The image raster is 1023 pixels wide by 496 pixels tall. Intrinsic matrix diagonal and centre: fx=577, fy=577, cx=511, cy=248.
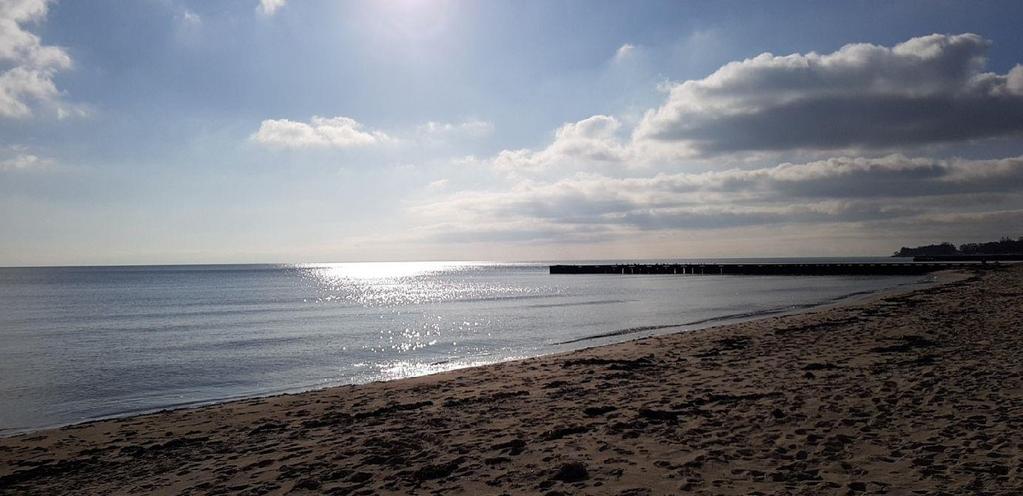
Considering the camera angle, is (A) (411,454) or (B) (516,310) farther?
(B) (516,310)

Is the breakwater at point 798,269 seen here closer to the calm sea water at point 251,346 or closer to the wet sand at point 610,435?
the calm sea water at point 251,346

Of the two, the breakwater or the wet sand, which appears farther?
the breakwater

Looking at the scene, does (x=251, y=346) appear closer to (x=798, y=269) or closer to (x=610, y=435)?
(x=610, y=435)

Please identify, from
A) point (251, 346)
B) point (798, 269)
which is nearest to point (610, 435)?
point (251, 346)

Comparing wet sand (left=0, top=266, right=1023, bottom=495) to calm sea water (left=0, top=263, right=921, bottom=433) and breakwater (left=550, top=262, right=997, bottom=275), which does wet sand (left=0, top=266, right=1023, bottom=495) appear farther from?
breakwater (left=550, top=262, right=997, bottom=275)

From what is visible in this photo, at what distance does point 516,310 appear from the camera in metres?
42.2

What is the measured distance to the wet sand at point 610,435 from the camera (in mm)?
6344

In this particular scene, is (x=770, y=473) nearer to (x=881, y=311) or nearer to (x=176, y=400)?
(x=176, y=400)

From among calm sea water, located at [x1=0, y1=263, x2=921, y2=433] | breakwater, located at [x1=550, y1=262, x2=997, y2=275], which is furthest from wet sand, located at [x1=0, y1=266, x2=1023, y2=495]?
breakwater, located at [x1=550, y1=262, x2=997, y2=275]

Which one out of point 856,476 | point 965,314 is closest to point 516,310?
point 965,314

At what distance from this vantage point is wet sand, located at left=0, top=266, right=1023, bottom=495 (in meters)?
6.34

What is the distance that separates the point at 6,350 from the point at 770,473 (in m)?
31.5

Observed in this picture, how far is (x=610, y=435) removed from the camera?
8.17 metres

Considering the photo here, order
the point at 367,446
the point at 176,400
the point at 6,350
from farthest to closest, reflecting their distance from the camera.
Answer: the point at 6,350 < the point at 176,400 < the point at 367,446
